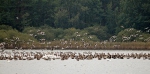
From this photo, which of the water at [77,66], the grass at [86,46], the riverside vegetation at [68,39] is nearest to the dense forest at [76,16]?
the riverside vegetation at [68,39]

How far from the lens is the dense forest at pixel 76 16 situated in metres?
89.8

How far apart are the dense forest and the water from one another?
34479mm

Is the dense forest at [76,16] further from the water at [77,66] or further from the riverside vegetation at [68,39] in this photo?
the water at [77,66]

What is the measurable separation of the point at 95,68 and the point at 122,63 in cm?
517

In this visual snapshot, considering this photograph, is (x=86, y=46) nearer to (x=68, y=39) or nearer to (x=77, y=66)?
(x=68, y=39)

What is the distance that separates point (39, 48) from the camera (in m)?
72.0

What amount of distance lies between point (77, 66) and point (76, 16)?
48681 mm

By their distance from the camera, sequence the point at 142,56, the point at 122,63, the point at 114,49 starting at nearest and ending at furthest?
the point at 122,63
the point at 142,56
the point at 114,49

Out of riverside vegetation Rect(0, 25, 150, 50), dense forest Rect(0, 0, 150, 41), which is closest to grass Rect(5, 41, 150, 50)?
riverside vegetation Rect(0, 25, 150, 50)

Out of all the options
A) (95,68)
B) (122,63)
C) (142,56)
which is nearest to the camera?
(95,68)

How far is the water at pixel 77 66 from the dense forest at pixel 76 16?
3448 centimetres

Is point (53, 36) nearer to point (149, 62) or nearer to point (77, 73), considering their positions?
point (149, 62)

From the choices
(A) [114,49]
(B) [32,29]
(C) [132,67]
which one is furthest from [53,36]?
(C) [132,67]

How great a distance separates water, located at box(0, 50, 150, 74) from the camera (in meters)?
42.9
